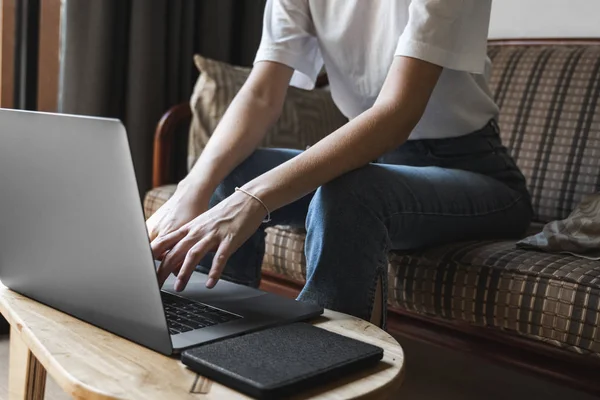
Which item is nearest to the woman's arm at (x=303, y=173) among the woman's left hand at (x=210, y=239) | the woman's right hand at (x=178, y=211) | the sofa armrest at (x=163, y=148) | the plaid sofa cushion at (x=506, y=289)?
the woman's left hand at (x=210, y=239)

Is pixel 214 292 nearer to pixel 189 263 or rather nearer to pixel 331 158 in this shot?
pixel 189 263

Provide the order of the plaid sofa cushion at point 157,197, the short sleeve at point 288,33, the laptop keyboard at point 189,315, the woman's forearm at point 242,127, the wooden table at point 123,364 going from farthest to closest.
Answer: the plaid sofa cushion at point 157,197
the short sleeve at point 288,33
the woman's forearm at point 242,127
the laptop keyboard at point 189,315
the wooden table at point 123,364

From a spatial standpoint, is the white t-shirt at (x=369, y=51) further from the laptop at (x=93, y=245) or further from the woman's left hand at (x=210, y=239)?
the laptop at (x=93, y=245)

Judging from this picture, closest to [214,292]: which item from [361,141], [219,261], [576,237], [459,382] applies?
[219,261]

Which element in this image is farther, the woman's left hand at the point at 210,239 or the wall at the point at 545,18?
the wall at the point at 545,18

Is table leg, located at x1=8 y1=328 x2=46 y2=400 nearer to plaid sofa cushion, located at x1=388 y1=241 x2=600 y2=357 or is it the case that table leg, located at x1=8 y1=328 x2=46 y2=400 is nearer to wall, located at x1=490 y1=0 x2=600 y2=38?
plaid sofa cushion, located at x1=388 y1=241 x2=600 y2=357

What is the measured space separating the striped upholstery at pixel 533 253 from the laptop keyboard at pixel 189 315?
488 millimetres

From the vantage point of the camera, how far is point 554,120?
1.67 m

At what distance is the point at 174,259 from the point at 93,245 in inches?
6.0

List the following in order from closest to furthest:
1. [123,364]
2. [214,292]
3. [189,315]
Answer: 1. [123,364]
2. [189,315]
3. [214,292]

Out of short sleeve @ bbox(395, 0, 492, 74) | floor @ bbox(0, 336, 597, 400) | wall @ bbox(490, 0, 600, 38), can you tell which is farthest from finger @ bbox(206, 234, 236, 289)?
wall @ bbox(490, 0, 600, 38)

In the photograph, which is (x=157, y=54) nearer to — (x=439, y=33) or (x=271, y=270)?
(x=271, y=270)

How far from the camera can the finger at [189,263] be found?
836mm

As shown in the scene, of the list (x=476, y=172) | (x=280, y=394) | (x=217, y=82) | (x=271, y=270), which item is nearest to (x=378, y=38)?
(x=476, y=172)
